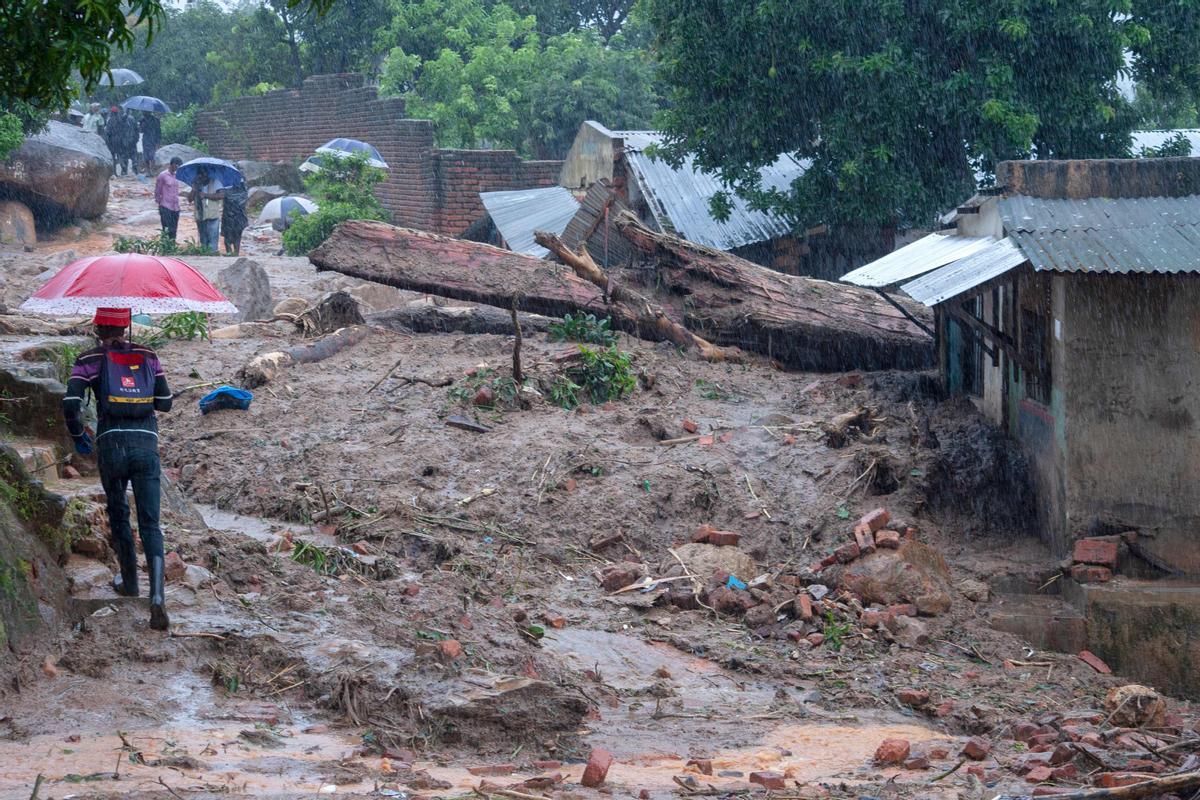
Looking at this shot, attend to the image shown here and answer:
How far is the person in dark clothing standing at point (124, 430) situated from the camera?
519 centimetres

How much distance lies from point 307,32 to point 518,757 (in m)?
24.0

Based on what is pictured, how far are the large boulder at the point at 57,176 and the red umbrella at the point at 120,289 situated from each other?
14.7 metres

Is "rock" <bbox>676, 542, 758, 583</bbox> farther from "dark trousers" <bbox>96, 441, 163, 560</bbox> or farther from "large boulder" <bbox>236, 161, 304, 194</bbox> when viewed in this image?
"large boulder" <bbox>236, 161, 304, 194</bbox>

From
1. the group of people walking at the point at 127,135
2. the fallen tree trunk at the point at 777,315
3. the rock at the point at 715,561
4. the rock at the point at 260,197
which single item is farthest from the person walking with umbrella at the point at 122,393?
the group of people walking at the point at 127,135

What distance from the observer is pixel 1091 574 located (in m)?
7.82

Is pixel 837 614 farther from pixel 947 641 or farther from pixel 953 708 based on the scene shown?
pixel 953 708

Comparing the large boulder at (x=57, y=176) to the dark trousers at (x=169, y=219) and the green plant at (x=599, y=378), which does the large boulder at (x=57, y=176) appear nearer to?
the dark trousers at (x=169, y=219)

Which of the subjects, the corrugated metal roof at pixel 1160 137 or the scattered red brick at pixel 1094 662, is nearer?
the scattered red brick at pixel 1094 662

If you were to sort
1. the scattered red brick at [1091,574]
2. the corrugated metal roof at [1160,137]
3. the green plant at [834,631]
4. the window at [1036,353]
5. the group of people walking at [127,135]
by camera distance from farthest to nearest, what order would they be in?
the group of people walking at [127,135] → the corrugated metal roof at [1160,137] → the window at [1036,353] → the scattered red brick at [1091,574] → the green plant at [834,631]

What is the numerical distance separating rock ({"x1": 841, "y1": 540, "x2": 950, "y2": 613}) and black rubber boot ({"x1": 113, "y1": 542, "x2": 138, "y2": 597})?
4575mm

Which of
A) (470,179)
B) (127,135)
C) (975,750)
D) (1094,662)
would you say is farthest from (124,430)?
(127,135)

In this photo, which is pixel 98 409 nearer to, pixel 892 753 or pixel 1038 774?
pixel 892 753

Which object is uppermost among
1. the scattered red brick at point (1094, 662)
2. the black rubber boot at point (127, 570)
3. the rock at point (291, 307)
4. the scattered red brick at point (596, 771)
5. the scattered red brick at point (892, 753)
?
the rock at point (291, 307)

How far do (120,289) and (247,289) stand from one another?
351 inches
